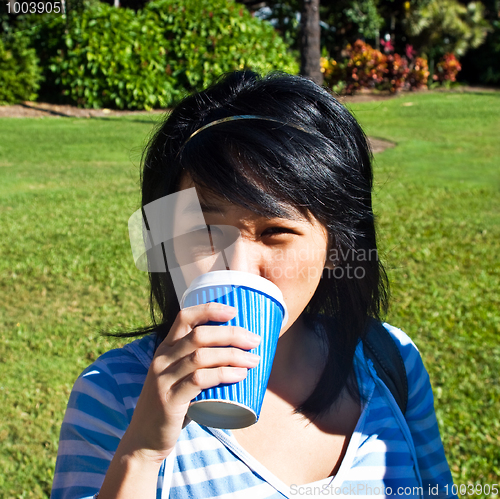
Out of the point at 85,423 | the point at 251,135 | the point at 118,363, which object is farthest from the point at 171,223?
the point at 85,423

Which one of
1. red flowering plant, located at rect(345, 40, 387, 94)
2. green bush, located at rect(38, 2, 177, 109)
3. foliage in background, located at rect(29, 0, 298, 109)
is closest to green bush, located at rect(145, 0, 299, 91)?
foliage in background, located at rect(29, 0, 298, 109)

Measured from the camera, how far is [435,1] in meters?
20.1

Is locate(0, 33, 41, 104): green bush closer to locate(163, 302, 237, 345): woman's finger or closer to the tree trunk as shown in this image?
the tree trunk

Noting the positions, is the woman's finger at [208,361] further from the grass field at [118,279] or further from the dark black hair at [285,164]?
the grass field at [118,279]

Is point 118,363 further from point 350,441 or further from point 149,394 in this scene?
point 350,441

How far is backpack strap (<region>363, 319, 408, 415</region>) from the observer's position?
158 centimetres

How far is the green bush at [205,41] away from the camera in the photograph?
13.5 m

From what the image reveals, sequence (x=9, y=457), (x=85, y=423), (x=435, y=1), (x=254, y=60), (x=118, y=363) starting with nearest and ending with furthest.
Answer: (x=85, y=423) → (x=118, y=363) → (x=9, y=457) → (x=254, y=60) → (x=435, y=1)

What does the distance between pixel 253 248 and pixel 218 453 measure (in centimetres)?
53

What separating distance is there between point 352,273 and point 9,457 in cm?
241

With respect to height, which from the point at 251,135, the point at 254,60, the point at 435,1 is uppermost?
the point at 435,1

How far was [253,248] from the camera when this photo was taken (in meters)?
1.25

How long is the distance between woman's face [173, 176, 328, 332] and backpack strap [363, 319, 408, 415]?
1.41ft

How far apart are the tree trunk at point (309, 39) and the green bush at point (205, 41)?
2.91 meters
